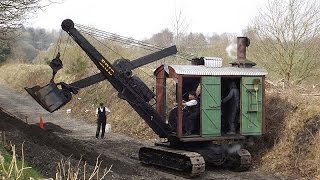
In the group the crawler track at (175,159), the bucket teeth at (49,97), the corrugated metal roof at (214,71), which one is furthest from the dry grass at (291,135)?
the bucket teeth at (49,97)

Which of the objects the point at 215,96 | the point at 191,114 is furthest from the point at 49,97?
the point at 215,96

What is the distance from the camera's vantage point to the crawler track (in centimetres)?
1095

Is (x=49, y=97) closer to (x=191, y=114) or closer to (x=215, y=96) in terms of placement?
(x=191, y=114)

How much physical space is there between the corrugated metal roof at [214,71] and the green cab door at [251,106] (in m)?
0.17

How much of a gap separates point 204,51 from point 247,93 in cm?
1895

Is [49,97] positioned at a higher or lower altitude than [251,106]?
higher

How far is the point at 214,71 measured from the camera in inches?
470

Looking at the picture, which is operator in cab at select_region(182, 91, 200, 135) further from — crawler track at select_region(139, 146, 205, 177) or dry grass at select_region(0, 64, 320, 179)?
dry grass at select_region(0, 64, 320, 179)

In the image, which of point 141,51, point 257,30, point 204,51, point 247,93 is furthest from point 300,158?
point 141,51

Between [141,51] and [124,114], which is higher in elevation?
[141,51]

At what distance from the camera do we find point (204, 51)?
31.1m

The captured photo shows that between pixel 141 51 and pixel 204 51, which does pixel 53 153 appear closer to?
pixel 204 51

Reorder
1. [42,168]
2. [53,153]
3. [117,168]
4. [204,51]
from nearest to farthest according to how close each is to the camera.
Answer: [42,168], [53,153], [117,168], [204,51]

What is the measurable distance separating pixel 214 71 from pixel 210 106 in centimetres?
94
